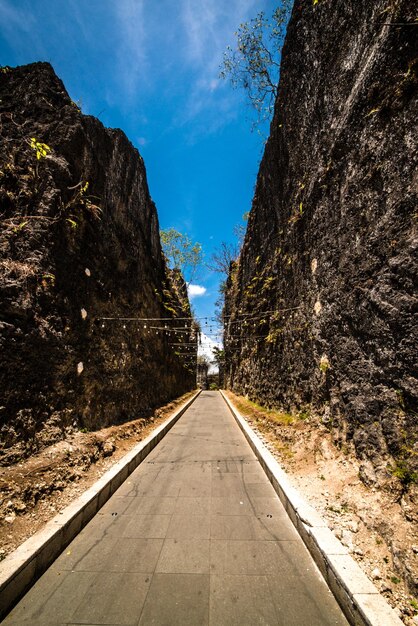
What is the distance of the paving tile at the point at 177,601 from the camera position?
2.70 metres

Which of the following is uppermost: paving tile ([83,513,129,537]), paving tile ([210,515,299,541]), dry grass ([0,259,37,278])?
dry grass ([0,259,37,278])

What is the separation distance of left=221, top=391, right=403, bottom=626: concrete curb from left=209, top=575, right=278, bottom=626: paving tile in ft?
2.40

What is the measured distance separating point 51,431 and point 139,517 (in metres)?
2.79

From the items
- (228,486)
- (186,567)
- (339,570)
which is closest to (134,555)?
(186,567)

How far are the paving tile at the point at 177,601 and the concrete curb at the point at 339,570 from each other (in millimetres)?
1415

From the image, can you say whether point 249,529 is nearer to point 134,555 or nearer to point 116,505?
point 134,555

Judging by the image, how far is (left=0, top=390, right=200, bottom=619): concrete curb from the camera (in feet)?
9.58

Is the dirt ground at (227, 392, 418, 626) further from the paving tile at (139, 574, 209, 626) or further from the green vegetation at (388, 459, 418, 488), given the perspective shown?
the paving tile at (139, 574, 209, 626)

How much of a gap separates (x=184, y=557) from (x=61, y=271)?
21.7ft

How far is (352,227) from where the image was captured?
5.57 m

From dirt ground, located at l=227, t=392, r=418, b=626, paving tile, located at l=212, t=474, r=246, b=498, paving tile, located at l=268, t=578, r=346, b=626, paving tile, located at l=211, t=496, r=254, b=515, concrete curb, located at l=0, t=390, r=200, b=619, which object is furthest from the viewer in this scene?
paving tile, located at l=212, t=474, r=246, b=498

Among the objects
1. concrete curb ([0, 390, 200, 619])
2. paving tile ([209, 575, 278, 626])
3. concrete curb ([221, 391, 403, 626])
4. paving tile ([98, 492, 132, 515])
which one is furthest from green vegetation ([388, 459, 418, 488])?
concrete curb ([0, 390, 200, 619])

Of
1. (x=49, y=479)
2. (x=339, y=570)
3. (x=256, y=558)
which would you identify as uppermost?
(x=49, y=479)

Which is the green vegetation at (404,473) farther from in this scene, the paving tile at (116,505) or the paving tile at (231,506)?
→ the paving tile at (116,505)
